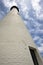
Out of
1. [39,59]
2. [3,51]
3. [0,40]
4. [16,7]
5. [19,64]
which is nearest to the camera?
[19,64]

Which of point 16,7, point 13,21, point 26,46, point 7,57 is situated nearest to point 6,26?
point 13,21

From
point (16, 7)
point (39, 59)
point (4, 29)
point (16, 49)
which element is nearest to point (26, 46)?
point (16, 49)

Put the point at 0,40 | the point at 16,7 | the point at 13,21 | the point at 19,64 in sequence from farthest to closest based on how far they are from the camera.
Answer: the point at 16,7
the point at 13,21
the point at 0,40
the point at 19,64

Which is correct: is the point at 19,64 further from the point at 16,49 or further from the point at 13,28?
the point at 13,28

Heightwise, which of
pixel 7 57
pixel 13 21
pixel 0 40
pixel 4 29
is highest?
pixel 13 21

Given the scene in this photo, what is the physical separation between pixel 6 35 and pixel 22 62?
71.3 inches

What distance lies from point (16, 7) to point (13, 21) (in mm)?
4068

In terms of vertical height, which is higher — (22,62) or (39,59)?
(39,59)

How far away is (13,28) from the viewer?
7.45 meters

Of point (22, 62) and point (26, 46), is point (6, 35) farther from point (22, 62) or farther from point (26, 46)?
point (22, 62)

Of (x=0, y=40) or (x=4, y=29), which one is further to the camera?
(x=4, y=29)

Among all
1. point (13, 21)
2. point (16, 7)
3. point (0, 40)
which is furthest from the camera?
point (16, 7)

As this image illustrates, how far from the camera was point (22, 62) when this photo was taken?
5.50 m

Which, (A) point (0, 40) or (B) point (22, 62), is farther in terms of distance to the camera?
(A) point (0, 40)
